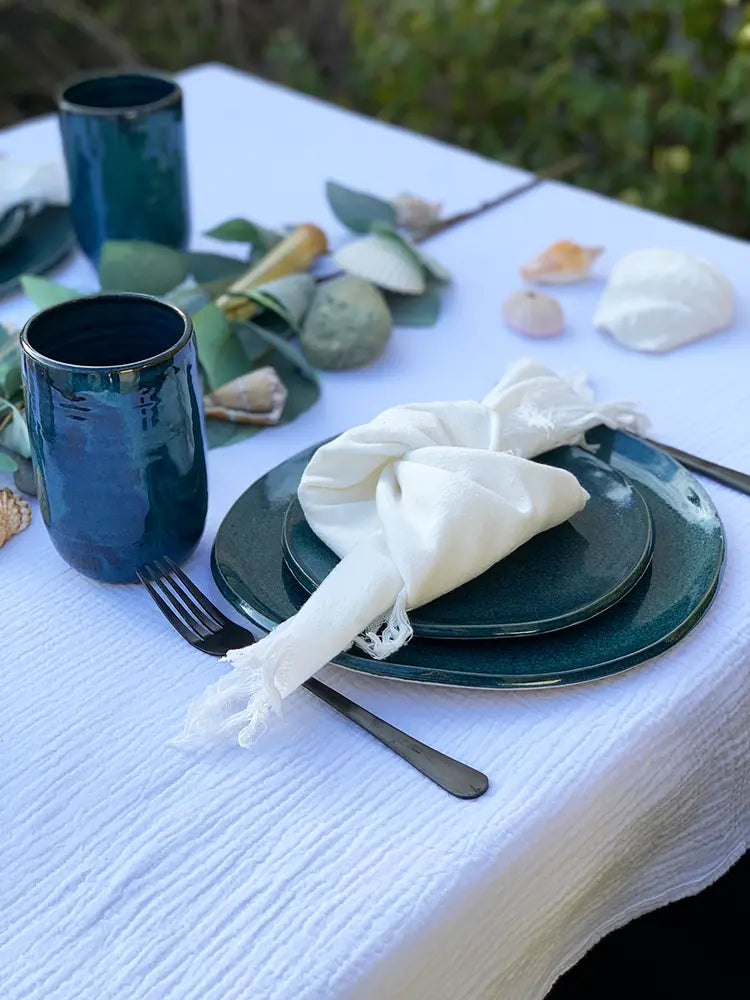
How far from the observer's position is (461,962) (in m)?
0.47

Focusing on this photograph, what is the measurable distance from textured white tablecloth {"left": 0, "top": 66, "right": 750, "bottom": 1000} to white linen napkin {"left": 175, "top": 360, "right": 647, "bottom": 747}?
0.09ft

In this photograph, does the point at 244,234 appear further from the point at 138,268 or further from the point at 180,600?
the point at 180,600

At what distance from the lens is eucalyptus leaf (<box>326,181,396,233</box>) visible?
40.3 inches

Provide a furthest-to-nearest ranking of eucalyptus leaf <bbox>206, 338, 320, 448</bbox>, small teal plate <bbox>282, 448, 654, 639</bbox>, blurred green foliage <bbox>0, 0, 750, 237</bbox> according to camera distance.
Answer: blurred green foliage <bbox>0, 0, 750, 237</bbox>
eucalyptus leaf <bbox>206, 338, 320, 448</bbox>
small teal plate <bbox>282, 448, 654, 639</bbox>

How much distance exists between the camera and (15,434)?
2.39 feet

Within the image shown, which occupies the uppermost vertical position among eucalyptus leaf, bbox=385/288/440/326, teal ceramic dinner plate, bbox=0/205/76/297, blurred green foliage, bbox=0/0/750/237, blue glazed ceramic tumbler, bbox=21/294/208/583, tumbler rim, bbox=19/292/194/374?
tumbler rim, bbox=19/292/194/374

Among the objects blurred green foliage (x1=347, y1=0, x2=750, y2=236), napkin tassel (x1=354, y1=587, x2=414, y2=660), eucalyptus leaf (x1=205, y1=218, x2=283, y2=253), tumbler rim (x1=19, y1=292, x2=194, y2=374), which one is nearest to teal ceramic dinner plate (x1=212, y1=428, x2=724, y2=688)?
napkin tassel (x1=354, y1=587, x2=414, y2=660)

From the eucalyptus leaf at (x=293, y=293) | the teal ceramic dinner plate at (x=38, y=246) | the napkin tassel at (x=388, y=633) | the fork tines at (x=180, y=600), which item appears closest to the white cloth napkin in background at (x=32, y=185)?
the teal ceramic dinner plate at (x=38, y=246)

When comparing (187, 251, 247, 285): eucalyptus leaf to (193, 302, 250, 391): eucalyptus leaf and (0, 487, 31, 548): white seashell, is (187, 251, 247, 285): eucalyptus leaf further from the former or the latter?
(0, 487, 31, 548): white seashell

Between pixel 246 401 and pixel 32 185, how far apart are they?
0.39 meters

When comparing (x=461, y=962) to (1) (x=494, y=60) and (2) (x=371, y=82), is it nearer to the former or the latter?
(1) (x=494, y=60)

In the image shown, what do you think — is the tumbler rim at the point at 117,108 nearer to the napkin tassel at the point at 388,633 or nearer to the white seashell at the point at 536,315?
the white seashell at the point at 536,315

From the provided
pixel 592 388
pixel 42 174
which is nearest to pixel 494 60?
pixel 42 174

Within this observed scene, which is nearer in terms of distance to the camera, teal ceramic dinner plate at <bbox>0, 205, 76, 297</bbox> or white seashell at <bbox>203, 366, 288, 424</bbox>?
white seashell at <bbox>203, 366, 288, 424</bbox>
